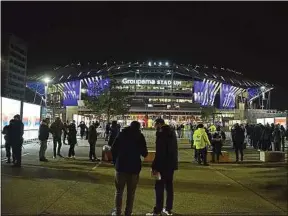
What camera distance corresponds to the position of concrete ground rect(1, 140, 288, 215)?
23.3 ft

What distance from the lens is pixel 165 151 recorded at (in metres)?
7.01

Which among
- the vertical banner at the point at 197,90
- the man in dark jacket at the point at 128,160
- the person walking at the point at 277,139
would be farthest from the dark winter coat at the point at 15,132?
the vertical banner at the point at 197,90

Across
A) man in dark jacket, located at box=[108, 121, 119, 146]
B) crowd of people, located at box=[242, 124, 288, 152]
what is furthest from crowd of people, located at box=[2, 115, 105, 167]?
crowd of people, located at box=[242, 124, 288, 152]

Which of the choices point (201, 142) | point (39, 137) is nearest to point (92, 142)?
point (39, 137)

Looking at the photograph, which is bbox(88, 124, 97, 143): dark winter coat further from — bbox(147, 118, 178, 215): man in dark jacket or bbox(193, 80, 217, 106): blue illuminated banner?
bbox(193, 80, 217, 106): blue illuminated banner

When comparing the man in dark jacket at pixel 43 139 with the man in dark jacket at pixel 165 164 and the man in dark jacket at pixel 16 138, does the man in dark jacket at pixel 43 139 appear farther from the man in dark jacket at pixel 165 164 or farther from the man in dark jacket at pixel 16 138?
the man in dark jacket at pixel 165 164

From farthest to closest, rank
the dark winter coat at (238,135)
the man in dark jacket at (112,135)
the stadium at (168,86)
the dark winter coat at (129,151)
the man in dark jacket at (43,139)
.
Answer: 1. the stadium at (168,86)
2. the dark winter coat at (238,135)
3. the man in dark jacket at (43,139)
4. the man in dark jacket at (112,135)
5. the dark winter coat at (129,151)

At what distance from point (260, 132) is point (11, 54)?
1555 cm

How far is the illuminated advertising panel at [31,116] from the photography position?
2177 centimetres

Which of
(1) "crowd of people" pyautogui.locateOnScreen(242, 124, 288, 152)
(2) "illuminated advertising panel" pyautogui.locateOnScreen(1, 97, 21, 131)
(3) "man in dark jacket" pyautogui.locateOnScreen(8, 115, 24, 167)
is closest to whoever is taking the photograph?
(3) "man in dark jacket" pyautogui.locateOnScreen(8, 115, 24, 167)

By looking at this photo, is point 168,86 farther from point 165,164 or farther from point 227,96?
point 165,164

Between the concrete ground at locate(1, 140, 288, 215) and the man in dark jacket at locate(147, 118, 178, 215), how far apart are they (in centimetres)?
38

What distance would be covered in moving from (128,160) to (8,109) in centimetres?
1344

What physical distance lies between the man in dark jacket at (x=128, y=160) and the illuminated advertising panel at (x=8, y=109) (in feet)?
40.7
